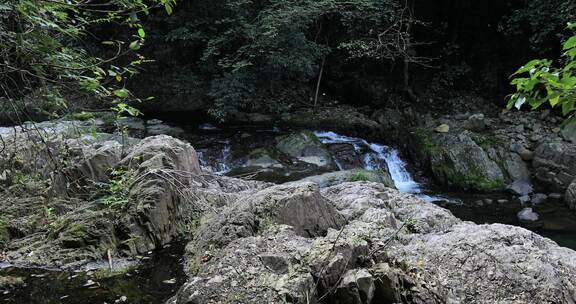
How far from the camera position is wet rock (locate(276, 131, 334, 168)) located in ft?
35.9

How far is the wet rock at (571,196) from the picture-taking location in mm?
9026

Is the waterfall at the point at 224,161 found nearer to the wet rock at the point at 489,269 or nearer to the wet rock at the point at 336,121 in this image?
the wet rock at the point at 336,121

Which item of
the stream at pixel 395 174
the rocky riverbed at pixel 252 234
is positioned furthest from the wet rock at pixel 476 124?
the rocky riverbed at pixel 252 234

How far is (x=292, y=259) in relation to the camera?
307 centimetres

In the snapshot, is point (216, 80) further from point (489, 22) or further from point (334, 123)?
point (489, 22)

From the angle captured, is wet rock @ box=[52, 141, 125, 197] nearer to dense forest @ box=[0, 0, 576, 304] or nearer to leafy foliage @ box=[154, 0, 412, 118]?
dense forest @ box=[0, 0, 576, 304]

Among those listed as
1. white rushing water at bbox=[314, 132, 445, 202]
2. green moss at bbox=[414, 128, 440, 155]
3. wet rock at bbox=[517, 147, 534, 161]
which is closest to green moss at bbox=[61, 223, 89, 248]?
white rushing water at bbox=[314, 132, 445, 202]

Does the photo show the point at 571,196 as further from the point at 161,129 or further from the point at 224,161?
the point at 161,129

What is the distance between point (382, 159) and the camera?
11523 mm

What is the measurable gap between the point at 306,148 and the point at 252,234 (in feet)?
24.7

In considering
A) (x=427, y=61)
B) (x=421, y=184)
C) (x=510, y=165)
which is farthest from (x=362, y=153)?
(x=427, y=61)

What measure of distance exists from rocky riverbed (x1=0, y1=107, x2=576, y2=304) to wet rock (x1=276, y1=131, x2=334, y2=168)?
4289 millimetres

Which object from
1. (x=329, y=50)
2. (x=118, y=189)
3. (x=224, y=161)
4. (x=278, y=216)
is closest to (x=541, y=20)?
(x=329, y=50)

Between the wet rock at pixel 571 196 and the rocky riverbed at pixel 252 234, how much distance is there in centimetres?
579
